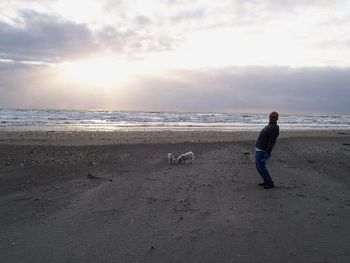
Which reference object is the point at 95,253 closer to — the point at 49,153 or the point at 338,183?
the point at 338,183

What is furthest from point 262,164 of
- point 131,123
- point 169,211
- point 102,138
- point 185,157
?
point 131,123

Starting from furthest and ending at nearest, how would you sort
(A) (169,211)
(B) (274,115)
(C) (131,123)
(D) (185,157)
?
(C) (131,123) → (D) (185,157) → (B) (274,115) → (A) (169,211)

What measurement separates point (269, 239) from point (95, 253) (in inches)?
104

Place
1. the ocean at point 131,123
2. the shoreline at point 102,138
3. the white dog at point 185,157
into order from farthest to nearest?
the ocean at point 131,123, the shoreline at point 102,138, the white dog at point 185,157

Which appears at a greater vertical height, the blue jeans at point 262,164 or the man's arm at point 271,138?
the man's arm at point 271,138

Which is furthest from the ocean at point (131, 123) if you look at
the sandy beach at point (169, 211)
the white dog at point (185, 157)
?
the sandy beach at point (169, 211)

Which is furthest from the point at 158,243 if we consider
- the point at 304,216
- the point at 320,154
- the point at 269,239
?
the point at 320,154

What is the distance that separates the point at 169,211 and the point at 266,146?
343 cm

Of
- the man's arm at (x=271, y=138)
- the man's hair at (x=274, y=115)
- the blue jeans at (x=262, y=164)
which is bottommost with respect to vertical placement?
the blue jeans at (x=262, y=164)

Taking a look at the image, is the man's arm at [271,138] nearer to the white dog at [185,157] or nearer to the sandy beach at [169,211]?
the sandy beach at [169,211]

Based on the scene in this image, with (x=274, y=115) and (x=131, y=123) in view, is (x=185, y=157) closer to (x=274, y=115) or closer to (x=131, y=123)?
(x=274, y=115)

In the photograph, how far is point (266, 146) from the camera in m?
10.1

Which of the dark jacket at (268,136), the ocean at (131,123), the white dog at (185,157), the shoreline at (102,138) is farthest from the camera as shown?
the ocean at (131,123)

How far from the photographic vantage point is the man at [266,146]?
988cm
